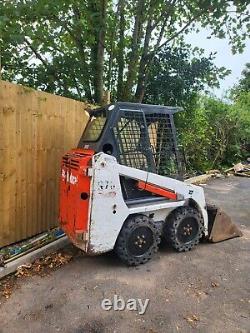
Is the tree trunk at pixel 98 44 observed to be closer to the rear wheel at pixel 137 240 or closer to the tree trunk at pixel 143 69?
the tree trunk at pixel 143 69

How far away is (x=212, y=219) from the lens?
3939 mm

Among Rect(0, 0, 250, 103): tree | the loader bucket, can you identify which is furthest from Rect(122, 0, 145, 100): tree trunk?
the loader bucket

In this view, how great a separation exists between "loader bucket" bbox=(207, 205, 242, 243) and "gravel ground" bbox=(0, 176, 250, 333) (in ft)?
0.60

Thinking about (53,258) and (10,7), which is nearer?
(53,258)

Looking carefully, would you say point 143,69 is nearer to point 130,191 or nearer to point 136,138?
point 136,138

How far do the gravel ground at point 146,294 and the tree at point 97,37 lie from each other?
12.7ft

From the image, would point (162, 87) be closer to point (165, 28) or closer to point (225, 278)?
point (165, 28)

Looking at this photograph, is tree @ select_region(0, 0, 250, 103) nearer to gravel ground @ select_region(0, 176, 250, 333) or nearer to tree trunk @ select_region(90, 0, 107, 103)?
tree trunk @ select_region(90, 0, 107, 103)

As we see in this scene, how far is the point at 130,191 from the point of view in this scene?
3316mm

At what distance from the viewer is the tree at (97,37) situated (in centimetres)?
561

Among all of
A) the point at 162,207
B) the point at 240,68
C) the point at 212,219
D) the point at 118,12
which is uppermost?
the point at 240,68

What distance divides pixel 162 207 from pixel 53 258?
4.46 ft

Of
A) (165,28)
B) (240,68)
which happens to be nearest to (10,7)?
(165,28)

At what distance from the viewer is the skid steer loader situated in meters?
2.96
